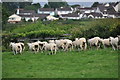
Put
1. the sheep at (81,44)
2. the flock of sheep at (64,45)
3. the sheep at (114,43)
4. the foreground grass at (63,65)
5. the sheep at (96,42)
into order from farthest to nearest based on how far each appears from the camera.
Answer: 1. the sheep at (96,42)
2. the sheep at (81,44)
3. the sheep at (114,43)
4. the flock of sheep at (64,45)
5. the foreground grass at (63,65)

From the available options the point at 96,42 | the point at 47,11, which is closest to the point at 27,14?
the point at 47,11

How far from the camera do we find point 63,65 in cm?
1170

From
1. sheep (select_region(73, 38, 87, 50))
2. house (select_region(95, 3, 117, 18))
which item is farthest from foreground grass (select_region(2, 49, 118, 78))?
house (select_region(95, 3, 117, 18))

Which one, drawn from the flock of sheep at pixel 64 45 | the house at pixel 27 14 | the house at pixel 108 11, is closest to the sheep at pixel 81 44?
the flock of sheep at pixel 64 45

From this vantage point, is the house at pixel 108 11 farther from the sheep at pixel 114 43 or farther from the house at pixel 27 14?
the sheep at pixel 114 43

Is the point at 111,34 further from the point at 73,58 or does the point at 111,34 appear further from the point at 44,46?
the point at 73,58

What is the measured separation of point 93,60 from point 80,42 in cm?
365

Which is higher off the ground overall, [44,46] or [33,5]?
[33,5]

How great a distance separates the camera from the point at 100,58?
13.0 m

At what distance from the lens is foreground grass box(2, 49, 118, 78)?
33.2 ft

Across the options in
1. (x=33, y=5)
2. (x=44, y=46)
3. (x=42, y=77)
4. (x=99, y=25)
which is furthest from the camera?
(x=33, y=5)

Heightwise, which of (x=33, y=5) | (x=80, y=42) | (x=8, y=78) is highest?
(x=33, y=5)

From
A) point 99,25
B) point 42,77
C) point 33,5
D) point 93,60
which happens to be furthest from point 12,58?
point 33,5

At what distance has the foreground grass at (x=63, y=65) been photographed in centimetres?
1011
